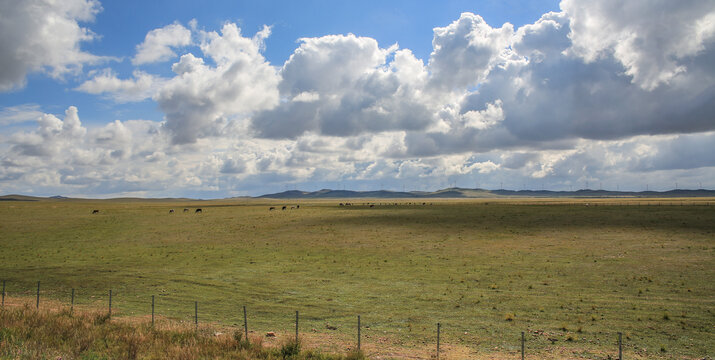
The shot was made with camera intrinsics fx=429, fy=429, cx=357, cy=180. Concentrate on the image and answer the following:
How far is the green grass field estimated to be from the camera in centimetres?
2253

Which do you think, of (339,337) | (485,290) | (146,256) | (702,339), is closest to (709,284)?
(702,339)

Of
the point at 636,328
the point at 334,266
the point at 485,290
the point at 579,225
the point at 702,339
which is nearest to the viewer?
the point at 702,339

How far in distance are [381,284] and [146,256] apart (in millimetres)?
30773

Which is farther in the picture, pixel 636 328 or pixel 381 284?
pixel 381 284

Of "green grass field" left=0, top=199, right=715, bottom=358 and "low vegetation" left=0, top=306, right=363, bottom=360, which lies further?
"green grass field" left=0, top=199, right=715, bottom=358

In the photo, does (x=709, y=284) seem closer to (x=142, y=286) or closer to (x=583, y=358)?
(x=583, y=358)

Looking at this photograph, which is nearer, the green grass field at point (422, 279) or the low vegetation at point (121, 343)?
the low vegetation at point (121, 343)

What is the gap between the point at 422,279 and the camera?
120 ft

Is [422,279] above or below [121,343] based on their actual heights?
below

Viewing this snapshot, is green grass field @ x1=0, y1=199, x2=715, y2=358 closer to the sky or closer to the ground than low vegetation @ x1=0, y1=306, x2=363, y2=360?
closer to the ground

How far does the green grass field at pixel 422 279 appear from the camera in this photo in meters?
22.5

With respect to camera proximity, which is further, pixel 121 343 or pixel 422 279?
pixel 422 279

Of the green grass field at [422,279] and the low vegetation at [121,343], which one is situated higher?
the low vegetation at [121,343]

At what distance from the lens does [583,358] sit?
62.5ft
